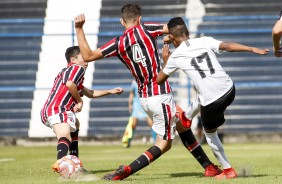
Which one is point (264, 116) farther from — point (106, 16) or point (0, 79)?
point (0, 79)

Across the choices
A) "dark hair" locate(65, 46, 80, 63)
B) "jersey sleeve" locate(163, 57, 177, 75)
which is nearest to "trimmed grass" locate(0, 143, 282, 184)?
"jersey sleeve" locate(163, 57, 177, 75)

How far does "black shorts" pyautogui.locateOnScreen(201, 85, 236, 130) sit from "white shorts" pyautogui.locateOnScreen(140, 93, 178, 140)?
453 mm

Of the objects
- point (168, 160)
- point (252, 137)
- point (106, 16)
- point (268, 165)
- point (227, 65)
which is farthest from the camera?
point (106, 16)

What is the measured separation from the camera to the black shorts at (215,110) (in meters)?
9.04

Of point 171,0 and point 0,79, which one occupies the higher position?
point 171,0

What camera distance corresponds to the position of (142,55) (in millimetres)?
9484

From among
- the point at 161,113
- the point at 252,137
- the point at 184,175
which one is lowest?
the point at 252,137

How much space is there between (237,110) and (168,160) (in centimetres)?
814

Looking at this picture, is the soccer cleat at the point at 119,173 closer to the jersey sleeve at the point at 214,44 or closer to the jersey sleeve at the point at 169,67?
the jersey sleeve at the point at 169,67

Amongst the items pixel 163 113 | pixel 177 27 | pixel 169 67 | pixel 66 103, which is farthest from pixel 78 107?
pixel 177 27

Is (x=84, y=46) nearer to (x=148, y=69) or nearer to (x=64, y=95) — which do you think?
(x=148, y=69)

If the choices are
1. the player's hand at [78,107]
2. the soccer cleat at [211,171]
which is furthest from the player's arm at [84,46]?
the soccer cleat at [211,171]

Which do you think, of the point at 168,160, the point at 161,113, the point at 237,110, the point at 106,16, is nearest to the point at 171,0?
the point at 106,16

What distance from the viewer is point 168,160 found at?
13234 mm
